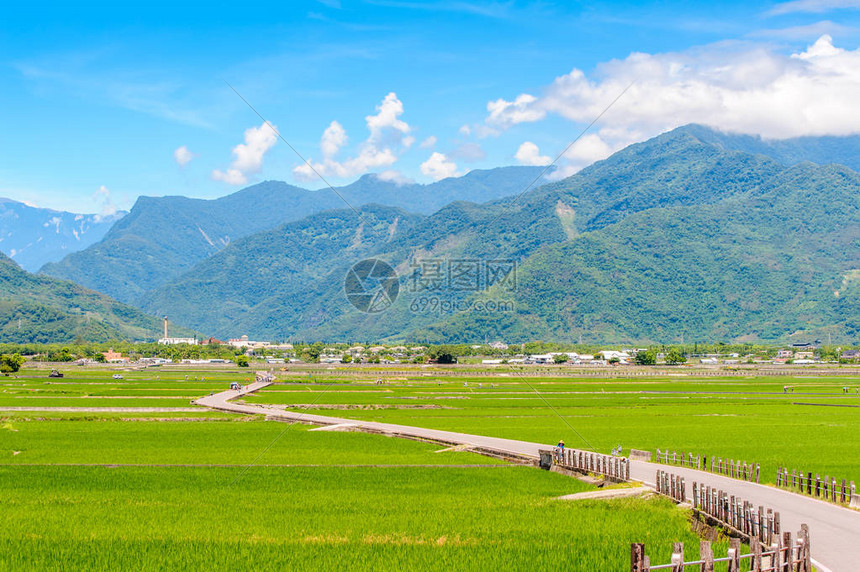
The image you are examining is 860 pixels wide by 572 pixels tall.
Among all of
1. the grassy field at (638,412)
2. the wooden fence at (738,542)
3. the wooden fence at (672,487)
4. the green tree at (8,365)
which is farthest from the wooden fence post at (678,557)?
the green tree at (8,365)

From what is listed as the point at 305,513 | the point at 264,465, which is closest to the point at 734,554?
the point at 305,513

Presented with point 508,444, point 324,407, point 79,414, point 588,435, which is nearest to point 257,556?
point 508,444

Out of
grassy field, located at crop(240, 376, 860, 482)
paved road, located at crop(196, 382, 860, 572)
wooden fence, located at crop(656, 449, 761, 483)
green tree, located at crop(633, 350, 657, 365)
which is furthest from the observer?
green tree, located at crop(633, 350, 657, 365)

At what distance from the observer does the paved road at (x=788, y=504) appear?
1819cm

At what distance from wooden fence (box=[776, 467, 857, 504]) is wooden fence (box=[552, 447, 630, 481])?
531cm

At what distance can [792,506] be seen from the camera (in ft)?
79.7

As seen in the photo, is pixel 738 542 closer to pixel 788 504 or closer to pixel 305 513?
pixel 788 504

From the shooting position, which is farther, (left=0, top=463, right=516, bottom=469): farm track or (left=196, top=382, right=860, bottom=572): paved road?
(left=0, top=463, right=516, bottom=469): farm track

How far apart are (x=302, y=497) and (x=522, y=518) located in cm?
807

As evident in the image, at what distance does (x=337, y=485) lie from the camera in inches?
1267

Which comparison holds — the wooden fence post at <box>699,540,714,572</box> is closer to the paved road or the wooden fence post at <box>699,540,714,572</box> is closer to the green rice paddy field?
the paved road

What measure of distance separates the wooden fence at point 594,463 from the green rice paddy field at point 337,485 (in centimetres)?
114

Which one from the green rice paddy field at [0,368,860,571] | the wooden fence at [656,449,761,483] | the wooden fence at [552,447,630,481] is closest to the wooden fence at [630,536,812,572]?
the green rice paddy field at [0,368,860,571]

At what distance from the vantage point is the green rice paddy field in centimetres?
2080
